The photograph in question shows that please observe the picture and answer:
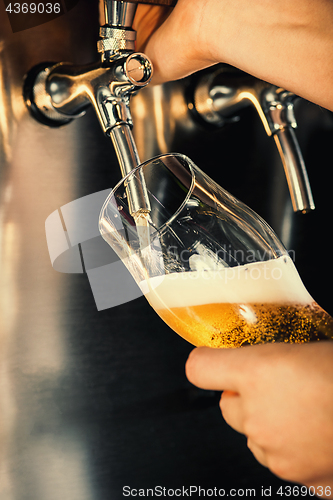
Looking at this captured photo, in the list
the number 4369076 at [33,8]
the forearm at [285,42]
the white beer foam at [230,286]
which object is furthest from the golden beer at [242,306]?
the number 4369076 at [33,8]

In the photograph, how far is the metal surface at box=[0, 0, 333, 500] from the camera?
1.30 ft

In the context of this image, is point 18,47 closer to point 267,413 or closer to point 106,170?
point 106,170

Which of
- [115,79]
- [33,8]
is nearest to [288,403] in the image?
[115,79]

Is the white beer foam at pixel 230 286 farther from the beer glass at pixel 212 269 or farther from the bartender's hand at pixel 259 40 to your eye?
the bartender's hand at pixel 259 40

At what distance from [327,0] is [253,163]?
0.81 ft

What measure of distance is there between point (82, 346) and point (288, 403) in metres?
0.28

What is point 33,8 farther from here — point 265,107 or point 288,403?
point 288,403

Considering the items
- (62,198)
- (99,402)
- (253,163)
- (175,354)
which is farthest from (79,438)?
(253,163)

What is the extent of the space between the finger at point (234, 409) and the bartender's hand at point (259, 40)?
24 centimetres

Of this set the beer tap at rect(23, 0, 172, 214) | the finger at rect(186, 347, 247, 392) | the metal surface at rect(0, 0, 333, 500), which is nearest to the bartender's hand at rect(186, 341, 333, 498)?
the finger at rect(186, 347, 247, 392)

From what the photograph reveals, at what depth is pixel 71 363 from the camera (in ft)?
1.40

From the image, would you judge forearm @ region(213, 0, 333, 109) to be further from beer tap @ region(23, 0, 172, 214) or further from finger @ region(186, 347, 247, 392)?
finger @ region(186, 347, 247, 392)

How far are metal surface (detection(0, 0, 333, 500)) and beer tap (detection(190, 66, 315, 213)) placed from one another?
0.03 meters

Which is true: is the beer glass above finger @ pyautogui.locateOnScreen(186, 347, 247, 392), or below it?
above
